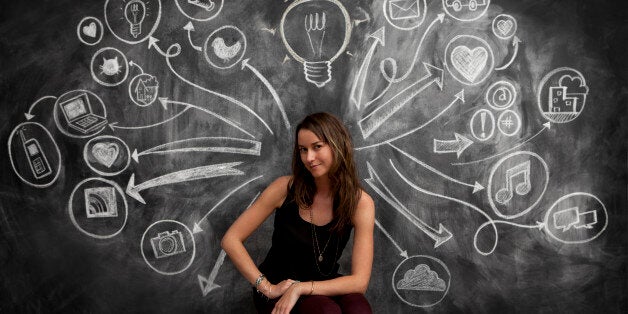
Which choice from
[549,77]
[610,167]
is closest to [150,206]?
[549,77]

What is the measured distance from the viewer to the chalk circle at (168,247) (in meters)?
2.62

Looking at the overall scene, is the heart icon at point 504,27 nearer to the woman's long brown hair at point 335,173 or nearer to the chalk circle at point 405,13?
the chalk circle at point 405,13

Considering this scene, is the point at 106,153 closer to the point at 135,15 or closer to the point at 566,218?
the point at 135,15

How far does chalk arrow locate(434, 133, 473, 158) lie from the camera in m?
2.51

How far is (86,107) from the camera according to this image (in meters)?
2.64

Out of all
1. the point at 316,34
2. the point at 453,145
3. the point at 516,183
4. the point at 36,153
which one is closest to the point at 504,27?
the point at 453,145

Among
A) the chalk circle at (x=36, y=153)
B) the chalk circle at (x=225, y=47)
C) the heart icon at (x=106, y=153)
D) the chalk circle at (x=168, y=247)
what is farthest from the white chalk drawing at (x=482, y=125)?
the chalk circle at (x=36, y=153)

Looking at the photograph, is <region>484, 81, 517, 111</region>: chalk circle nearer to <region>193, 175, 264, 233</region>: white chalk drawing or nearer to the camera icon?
<region>193, 175, 264, 233</region>: white chalk drawing

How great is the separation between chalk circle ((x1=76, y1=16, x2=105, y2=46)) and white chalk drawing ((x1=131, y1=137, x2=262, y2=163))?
21.9 inches

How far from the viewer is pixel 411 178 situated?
253 centimetres

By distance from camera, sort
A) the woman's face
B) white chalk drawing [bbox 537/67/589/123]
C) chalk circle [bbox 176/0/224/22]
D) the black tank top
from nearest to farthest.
Result: the woman's face → the black tank top → white chalk drawing [bbox 537/67/589/123] → chalk circle [bbox 176/0/224/22]

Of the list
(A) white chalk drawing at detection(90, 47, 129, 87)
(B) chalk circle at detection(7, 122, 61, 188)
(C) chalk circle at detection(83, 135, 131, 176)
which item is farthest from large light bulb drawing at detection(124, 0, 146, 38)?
(B) chalk circle at detection(7, 122, 61, 188)

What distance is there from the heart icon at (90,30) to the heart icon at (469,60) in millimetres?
1550

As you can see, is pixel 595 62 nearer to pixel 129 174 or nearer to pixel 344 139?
pixel 344 139
